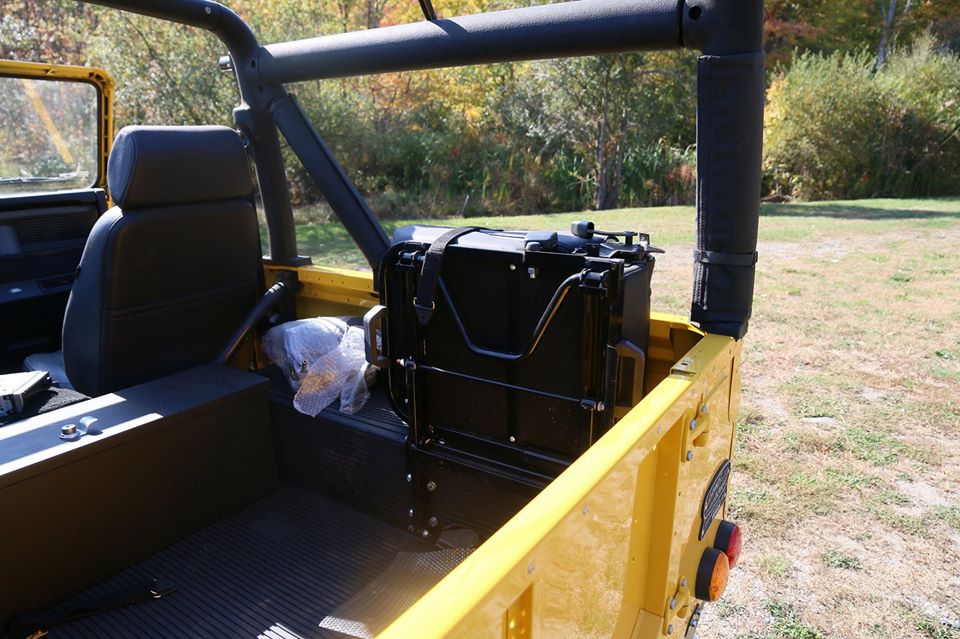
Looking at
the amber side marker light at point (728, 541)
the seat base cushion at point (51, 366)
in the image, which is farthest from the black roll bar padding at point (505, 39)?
the seat base cushion at point (51, 366)

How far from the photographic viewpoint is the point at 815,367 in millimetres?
5230

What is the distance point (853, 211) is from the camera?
13.6 meters

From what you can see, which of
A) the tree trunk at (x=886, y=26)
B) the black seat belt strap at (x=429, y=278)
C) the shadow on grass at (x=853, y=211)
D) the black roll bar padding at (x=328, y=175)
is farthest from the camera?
the tree trunk at (x=886, y=26)

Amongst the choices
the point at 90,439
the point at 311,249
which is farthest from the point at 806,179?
the point at 90,439

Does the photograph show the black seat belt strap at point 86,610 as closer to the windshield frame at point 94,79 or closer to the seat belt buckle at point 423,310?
the seat belt buckle at point 423,310

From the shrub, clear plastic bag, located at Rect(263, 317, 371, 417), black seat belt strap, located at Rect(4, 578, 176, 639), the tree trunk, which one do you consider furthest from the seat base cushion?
the tree trunk

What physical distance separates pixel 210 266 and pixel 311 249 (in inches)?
294

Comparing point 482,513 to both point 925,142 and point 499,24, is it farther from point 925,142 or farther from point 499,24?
point 925,142

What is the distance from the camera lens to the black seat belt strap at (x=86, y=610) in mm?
2018

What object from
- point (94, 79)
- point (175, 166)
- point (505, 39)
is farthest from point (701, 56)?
point (94, 79)

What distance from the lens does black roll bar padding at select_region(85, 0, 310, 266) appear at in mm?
2654

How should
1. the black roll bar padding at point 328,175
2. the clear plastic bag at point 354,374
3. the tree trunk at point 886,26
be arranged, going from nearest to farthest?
the clear plastic bag at point 354,374 → the black roll bar padding at point 328,175 → the tree trunk at point 886,26

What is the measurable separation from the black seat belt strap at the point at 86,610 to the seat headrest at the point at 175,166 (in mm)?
1303

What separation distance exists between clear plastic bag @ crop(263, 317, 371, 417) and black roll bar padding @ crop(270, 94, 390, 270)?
0.34 metres
